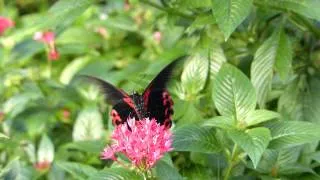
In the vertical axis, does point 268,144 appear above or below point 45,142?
above

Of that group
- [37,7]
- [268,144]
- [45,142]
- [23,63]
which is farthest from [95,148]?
[37,7]

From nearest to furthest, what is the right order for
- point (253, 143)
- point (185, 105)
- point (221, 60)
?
point (253, 143) < point (185, 105) < point (221, 60)

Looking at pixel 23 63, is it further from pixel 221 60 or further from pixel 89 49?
pixel 221 60

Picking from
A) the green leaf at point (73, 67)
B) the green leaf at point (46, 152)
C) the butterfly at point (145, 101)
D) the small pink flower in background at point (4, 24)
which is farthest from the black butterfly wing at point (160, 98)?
the small pink flower in background at point (4, 24)

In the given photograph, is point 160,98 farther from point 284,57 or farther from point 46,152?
point 46,152

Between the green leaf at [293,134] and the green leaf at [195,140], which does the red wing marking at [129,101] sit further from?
the green leaf at [293,134]

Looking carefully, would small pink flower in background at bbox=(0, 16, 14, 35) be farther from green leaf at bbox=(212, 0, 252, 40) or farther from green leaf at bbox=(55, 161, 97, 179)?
green leaf at bbox=(212, 0, 252, 40)

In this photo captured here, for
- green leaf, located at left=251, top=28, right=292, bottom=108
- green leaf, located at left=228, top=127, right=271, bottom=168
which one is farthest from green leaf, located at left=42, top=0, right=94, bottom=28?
green leaf, located at left=228, top=127, right=271, bottom=168
